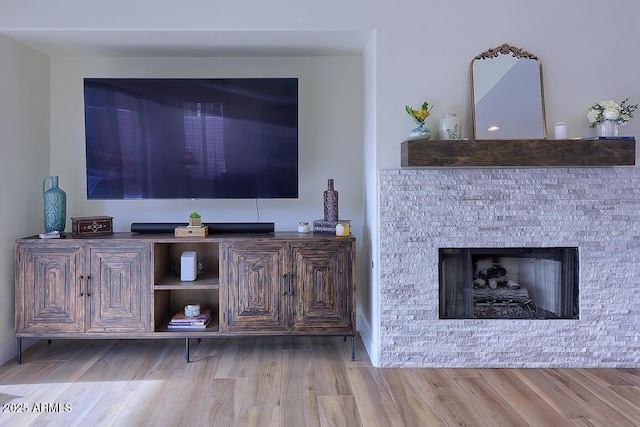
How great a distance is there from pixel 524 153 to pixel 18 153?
3.12m

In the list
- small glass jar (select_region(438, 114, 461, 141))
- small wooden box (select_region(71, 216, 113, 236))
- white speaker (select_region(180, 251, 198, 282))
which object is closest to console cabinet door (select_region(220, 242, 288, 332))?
white speaker (select_region(180, 251, 198, 282))

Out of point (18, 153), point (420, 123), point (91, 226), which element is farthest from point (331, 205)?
point (18, 153)

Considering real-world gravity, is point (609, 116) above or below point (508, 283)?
above

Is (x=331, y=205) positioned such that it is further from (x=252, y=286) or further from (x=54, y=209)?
(x=54, y=209)

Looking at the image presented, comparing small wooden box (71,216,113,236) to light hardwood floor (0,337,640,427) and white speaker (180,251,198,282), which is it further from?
light hardwood floor (0,337,640,427)

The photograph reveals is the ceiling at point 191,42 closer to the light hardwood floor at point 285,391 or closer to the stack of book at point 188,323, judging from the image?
the stack of book at point 188,323

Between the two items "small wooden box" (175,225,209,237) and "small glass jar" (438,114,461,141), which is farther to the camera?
"small wooden box" (175,225,209,237)

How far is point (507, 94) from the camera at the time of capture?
2.95 m

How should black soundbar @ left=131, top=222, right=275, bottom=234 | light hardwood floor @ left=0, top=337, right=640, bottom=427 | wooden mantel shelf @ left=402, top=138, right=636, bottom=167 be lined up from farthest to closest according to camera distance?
1. black soundbar @ left=131, top=222, right=275, bottom=234
2. wooden mantel shelf @ left=402, top=138, right=636, bottom=167
3. light hardwood floor @ left=0, top=337, right=640, bottom=427

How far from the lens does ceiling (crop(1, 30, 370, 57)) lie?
3010 mm

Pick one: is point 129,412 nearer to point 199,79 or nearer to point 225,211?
point 225,211

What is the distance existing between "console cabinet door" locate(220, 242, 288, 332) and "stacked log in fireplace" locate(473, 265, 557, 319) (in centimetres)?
125

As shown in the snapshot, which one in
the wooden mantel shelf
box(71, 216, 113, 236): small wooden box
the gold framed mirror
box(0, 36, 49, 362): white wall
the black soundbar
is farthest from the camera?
the black soundbar

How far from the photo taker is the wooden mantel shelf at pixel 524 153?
2805 millimetres
